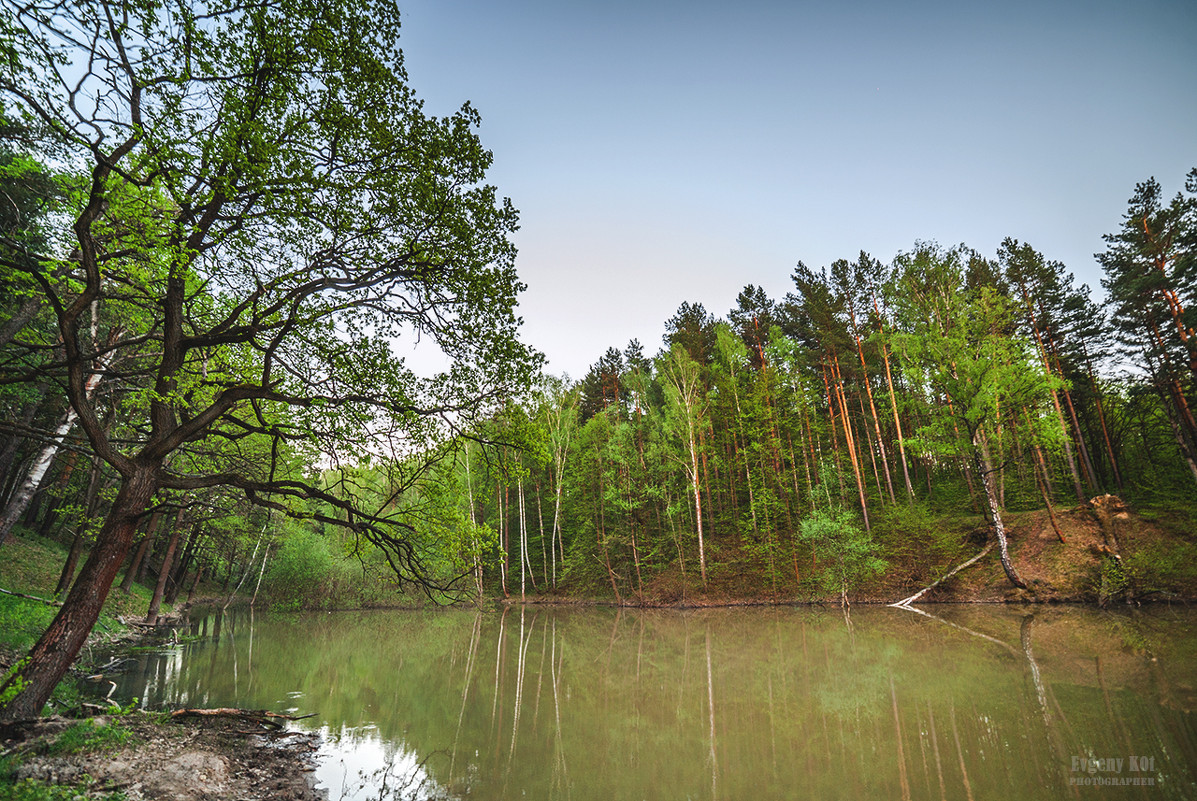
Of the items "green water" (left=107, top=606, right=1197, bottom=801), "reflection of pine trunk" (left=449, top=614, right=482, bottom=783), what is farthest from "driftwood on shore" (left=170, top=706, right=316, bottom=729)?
"reflection of pine trunk" (left=449, top=614, right=482, bottom=783)

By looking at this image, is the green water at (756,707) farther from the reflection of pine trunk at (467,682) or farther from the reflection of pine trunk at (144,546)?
the reflection of pine trunk at (144,546)

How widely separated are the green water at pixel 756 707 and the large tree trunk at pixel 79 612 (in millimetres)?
3393

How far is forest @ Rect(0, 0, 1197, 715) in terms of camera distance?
5770 millimetres

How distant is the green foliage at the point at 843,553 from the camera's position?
23406 millimetres

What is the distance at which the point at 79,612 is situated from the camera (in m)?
5.85

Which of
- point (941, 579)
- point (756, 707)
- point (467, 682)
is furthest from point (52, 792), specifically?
point (941, 579)

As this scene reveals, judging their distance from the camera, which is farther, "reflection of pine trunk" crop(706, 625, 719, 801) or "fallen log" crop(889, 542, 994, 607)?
"fallen log" crop(889, 542, 994, 607)

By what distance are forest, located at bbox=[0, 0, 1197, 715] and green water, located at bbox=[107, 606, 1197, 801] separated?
9.04ft

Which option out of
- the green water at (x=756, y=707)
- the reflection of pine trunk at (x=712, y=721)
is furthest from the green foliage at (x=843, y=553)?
the reflection of pine trunk at (x=712, y=721)

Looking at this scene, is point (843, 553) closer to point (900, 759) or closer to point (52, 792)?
point (900, 759)

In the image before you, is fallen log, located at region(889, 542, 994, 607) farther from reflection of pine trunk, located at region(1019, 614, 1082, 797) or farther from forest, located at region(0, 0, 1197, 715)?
reflection of pine trunk, located at region(1019, 614, 1082, 797)

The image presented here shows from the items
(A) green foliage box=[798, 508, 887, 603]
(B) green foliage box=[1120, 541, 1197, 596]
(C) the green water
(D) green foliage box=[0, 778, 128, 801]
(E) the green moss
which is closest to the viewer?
(D) green foliage box=[0, 778, 128, 801]

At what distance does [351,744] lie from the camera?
299 inches

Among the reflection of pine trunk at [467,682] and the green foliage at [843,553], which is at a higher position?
the green foliage at [843,553]
